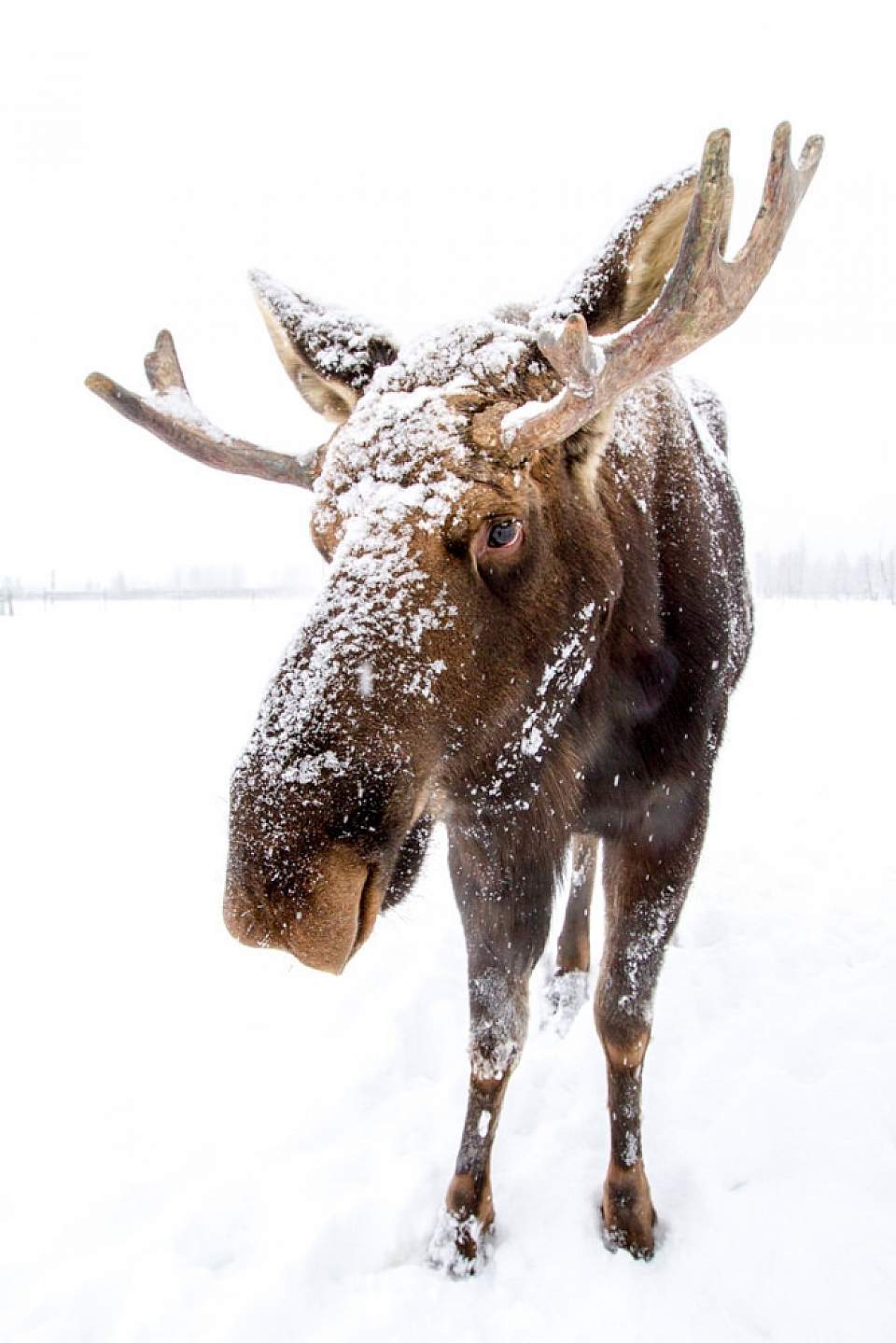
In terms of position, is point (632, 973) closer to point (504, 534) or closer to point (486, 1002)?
point (486, 1002)

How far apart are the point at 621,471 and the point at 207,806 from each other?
6846 mm

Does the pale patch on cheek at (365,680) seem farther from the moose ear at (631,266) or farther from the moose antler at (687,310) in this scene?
the moose ear at (631,266)

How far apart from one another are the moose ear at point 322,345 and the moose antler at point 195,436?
249 mm

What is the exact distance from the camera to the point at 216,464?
274 centimetres

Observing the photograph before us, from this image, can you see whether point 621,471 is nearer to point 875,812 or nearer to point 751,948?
point 751,948

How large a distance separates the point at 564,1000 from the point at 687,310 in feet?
11.4

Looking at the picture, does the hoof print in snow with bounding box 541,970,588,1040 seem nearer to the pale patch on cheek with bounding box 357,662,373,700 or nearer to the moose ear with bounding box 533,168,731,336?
the pale patch on cheek with bounding box 357,662,373,700

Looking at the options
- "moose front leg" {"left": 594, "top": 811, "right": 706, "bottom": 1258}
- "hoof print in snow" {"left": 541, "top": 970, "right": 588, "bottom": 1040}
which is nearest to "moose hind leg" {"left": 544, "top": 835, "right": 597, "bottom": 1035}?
"hoof print in snow" {"left": 541, "top": 970, "right": 588, "bottom": 1040}

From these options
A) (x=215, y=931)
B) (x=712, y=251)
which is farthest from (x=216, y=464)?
(x=215, y=931)

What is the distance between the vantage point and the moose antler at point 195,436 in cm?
257

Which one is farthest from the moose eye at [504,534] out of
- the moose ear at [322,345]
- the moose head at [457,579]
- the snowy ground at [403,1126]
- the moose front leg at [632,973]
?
the moose front leg at [632,973]

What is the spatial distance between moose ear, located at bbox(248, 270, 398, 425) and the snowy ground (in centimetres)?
143

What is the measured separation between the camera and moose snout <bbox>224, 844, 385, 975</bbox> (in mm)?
1526

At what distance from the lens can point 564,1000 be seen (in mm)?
3996
